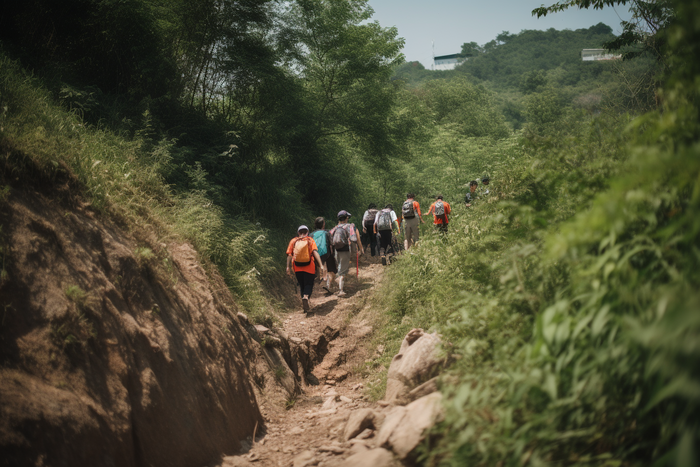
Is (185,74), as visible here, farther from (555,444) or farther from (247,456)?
(555,444)

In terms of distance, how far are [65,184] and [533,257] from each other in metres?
4.85

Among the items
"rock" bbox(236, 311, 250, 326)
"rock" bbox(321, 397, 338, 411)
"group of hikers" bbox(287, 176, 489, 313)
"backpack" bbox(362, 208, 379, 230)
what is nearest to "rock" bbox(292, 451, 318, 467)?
"rock" bbox(321, 397, 338, 411)

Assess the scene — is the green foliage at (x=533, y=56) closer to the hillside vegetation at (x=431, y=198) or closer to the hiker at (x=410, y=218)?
the hillside vegetation at (x=431, y=198)

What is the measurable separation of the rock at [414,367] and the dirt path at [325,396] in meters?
0.46

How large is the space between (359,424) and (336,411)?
1.61m

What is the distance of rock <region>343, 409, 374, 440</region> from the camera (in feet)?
13.1

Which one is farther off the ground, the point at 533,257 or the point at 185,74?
the point at 185,74

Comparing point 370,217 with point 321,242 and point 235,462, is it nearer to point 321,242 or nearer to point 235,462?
point 321,242

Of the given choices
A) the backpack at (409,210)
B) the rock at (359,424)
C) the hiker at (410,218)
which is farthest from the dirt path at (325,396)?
the backpack at (409,210)

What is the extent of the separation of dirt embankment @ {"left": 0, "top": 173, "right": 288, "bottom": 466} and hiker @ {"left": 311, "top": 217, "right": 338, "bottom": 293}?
491cm

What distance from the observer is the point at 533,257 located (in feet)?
10.8

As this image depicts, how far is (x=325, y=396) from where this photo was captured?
661 cm

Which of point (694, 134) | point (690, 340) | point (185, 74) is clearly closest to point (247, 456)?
point (690, 340)

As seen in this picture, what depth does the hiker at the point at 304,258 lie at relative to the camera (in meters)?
9.24
